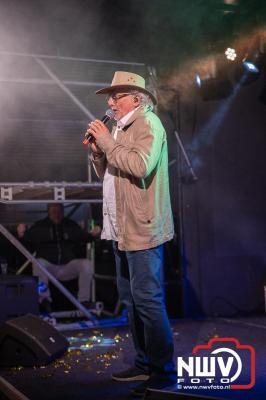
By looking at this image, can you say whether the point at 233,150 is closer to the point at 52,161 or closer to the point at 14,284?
the point at 52,161

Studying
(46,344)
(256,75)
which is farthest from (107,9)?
(46,344)

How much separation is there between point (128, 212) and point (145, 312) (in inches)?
20.9

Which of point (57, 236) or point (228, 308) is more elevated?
point (57, 236)

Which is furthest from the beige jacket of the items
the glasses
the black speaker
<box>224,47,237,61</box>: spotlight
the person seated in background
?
the person seated in background

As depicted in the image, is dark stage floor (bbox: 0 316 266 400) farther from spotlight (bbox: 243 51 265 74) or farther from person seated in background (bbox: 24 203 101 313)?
spotlight (bbox: 243 51 265 74)

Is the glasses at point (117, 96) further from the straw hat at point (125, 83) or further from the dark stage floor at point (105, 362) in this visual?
the dark stage floor at point (105, 362)

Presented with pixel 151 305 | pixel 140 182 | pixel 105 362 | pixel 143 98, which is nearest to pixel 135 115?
pixel 143 98

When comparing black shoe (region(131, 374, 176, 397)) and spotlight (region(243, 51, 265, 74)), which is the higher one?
spotlight (region(243, 51, 265, 74))

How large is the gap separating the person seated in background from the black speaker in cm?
204

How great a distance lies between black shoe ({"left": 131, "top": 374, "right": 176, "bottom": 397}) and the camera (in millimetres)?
2629

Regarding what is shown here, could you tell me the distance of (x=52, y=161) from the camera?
6.48m

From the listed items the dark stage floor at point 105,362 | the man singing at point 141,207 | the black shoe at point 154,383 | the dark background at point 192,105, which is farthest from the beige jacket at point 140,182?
the dark background at point 192,105

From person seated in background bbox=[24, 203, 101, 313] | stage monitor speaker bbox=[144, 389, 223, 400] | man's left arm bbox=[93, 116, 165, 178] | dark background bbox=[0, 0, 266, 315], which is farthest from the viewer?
person seated in background bbox=[24, 203, 101, 313]

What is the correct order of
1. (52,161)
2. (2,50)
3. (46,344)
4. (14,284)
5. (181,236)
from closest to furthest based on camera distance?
(46,344), (14,284), (2,50), (181,236), (52,161)
